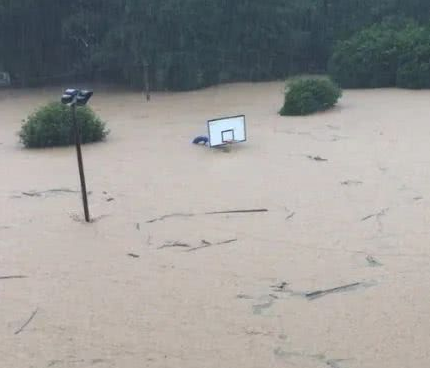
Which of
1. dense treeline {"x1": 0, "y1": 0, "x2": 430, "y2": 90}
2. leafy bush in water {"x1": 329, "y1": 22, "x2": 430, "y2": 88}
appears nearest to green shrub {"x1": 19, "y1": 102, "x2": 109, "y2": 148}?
dense treeline {"x1": 0, "y1": 0, "x2": 430, "y2": 90}

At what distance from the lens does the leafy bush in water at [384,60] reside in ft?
81.7

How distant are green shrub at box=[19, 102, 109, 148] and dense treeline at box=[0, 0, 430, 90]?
9836mm

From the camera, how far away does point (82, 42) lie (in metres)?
28.7

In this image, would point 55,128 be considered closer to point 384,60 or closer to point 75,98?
point 75,98

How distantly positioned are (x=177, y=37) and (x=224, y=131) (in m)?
12.0

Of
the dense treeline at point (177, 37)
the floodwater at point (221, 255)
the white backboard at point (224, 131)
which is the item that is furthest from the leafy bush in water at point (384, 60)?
the white backboard at point (224, 131)

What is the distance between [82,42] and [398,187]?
18908mm

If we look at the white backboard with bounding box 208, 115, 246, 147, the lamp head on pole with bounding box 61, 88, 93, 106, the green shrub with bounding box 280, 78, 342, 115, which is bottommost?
the green shrub with bounding box 280, 78, 342, 115

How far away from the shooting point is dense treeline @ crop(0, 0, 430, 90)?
26.4 m

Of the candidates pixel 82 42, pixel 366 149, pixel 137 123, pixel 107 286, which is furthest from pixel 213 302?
pixel 82 42

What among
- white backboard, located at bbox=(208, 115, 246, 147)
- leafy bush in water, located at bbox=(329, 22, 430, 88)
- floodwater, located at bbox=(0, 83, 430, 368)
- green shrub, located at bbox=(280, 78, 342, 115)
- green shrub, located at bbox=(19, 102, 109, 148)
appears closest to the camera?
floodwater, located at bbox=(0, 83, 430, 368)

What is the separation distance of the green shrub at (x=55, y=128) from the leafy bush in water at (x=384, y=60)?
11.3 meters

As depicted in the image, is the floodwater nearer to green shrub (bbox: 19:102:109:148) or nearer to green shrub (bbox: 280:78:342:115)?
green shrub (bbox: 19:102:109:148)

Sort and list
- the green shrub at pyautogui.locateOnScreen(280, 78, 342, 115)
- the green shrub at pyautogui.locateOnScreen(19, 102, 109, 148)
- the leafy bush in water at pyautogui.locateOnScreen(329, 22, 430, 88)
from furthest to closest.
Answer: the leafy bush in water at pyautogui.locateOnScreen(329, 22, 430, 88) < the green shrub at pyautogui.locateOnScreen(280, 78, 342, 115) < the green shrub at pyautogui.locateOnScreen(19, 102, 109, 148)
